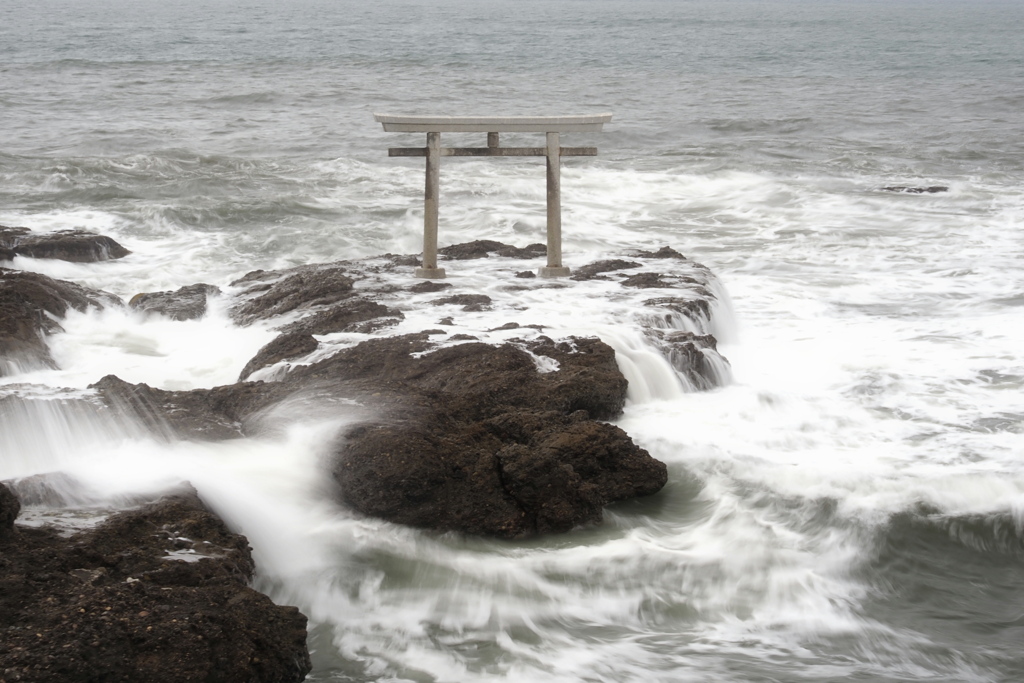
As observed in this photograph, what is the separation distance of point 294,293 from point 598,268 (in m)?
2.94

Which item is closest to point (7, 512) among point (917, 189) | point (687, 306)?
point (687, 306)

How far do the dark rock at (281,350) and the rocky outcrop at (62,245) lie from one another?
435 centimetres

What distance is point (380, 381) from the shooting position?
6.91m

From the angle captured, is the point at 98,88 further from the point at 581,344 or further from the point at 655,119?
the point at 581,344

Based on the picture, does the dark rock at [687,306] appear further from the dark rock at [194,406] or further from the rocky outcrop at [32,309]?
the rocky outcrop at [32,309]

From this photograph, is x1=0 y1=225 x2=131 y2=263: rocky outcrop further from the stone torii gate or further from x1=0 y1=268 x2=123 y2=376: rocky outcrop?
the stone torii gate

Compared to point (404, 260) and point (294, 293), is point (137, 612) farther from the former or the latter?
point (404, 260)

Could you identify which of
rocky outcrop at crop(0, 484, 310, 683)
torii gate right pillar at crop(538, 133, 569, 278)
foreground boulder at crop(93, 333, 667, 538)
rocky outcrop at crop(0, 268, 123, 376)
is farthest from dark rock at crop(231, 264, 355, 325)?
rocky outcrop at crop(0, 484, 310, 683)

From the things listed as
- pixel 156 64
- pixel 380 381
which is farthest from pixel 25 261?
pixel 156 64

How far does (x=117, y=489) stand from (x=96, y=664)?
145 cm

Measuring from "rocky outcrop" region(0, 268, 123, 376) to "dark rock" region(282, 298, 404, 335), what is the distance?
1896 mm

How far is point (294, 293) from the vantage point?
30.9 feet

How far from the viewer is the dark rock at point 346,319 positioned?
27.2ft

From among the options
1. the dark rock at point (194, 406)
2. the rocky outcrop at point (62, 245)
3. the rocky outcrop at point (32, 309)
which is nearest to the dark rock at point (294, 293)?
the rocky outcrop at point (32, 309)
